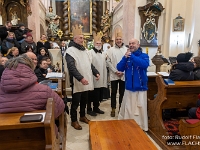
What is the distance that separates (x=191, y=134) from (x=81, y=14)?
10854 mm

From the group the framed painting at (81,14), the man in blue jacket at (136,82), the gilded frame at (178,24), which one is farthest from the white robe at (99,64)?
the framed painting at (81,14)

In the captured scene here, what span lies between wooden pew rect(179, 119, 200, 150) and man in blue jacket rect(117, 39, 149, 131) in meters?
0.79

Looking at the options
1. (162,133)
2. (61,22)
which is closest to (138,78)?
(162,133)

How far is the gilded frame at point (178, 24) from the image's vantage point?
611 cm

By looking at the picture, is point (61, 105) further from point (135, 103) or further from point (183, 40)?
point (183, 40)

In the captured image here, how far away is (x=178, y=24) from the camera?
20.1ft

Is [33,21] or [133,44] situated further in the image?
[33,21]

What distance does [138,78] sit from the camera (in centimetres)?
277

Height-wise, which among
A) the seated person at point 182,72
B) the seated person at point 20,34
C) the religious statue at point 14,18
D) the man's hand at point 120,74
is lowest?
the man's hand at point 120,74

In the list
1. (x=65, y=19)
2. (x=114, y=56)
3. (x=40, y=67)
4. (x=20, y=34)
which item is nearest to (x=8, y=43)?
(x=20, y=34)

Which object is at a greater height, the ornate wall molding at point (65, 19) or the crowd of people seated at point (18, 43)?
the ornate wall molding at point (65, 19)

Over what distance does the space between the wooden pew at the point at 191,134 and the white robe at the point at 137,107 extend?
0.76 m

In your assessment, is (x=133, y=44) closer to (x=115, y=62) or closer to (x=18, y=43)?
(x=115, y=62)

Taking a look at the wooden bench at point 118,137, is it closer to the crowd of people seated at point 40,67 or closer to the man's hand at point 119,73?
the crowd of people seated at point 40,67
